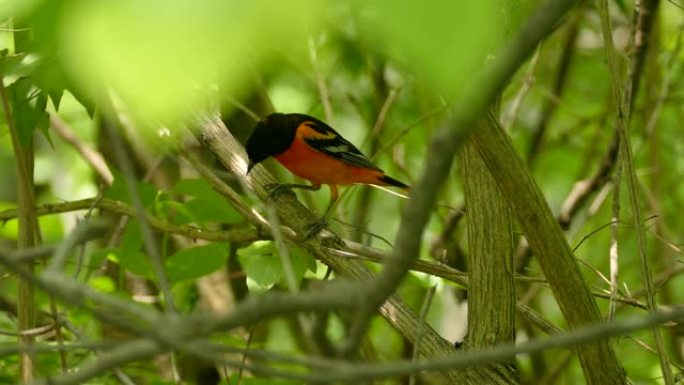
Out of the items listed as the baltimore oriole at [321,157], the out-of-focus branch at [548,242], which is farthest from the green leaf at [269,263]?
the baltimore oriole at [321,157]

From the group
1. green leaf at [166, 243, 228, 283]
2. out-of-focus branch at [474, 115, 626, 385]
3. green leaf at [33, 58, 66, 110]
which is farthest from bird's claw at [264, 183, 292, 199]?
out-of-focus branch at [474, 115, 626, 385]

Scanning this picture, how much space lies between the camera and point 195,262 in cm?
305

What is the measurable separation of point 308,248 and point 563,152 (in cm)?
357

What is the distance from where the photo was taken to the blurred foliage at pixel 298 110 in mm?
656

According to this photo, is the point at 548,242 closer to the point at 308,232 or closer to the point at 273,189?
the point at 308,232

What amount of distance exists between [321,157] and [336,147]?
0.09 meters

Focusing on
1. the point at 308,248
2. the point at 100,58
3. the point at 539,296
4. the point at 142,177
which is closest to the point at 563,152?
the point at 539,296

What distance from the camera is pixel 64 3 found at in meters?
0.71

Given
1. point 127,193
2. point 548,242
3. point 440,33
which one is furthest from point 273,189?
point 440,33

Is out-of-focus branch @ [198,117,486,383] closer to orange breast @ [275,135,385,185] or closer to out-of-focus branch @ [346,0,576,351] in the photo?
out-of-focus branch @ [346,0,576,351]

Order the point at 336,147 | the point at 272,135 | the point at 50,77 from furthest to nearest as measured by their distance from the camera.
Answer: the point at 336,147 → the point at 272,135 → the point at 50,77

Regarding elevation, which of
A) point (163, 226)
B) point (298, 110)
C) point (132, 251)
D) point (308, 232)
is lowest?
point (132, 251)

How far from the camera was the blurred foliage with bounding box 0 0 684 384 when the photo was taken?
656mm

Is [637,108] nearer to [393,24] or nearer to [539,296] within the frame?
[539,296]
